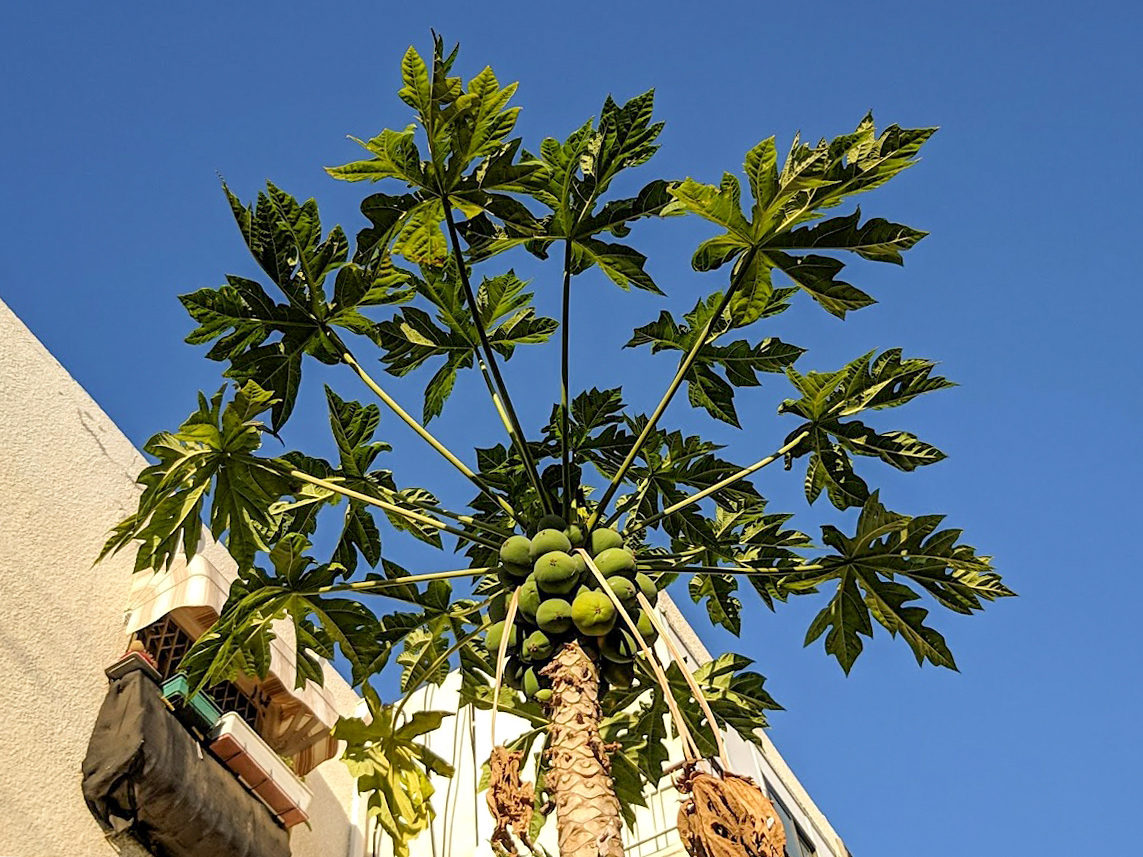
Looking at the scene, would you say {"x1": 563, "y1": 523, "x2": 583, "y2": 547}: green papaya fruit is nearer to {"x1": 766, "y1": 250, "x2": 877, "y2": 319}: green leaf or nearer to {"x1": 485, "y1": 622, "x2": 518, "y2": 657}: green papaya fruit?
{"x1": 485, "y1": 622, "x2": 518, "y2": 657}: green papaya fruit

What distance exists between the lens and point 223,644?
148 inches

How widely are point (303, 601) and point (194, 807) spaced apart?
333 centimetres

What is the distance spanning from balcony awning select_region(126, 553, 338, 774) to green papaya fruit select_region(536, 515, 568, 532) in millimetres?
4092

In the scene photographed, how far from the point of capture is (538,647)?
3.28 meters

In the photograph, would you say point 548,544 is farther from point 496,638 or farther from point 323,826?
point 323,826

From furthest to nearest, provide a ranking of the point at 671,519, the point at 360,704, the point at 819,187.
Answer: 1. the point at 360,704
2. the point at 671,519
3. the point at 819,187

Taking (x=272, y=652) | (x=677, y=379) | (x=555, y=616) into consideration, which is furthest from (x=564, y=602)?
(x=272, y=652)

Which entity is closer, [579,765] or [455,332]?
[579,765]

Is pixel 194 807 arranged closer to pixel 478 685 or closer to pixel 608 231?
pixel 478 685

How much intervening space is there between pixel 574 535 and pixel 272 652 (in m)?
4.83

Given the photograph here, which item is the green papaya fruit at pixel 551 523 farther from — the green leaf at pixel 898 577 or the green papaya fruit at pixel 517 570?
the green leaf at pixel 898 577

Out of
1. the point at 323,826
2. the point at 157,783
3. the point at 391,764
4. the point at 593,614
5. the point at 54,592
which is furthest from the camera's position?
the point at 323,826

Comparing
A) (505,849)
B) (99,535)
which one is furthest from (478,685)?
(99,535)

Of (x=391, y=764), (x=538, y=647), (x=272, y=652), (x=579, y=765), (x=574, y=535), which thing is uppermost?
(x=272, y=652)
